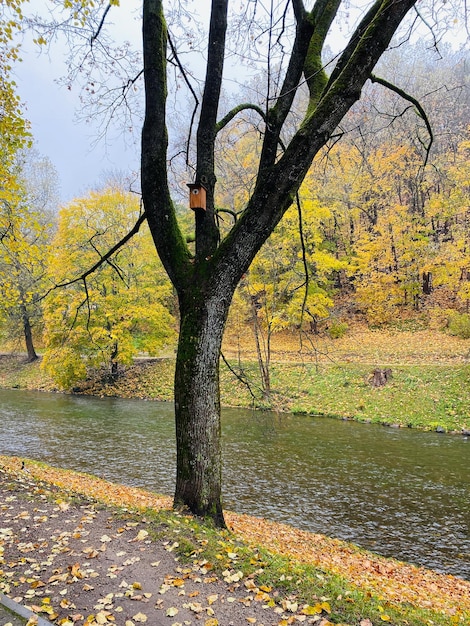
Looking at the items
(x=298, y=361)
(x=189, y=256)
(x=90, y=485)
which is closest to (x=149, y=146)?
(x=189, y=256)

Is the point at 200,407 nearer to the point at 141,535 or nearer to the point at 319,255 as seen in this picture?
the point at 141,535

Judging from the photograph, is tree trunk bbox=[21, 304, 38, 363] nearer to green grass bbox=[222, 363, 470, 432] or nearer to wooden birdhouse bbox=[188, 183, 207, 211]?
green grass bbox=[222, 363, 470, 432]

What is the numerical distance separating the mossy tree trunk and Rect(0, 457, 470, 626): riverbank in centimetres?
85

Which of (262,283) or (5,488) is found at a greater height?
(262,283)

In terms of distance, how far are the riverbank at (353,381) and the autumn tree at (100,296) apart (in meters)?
1.97

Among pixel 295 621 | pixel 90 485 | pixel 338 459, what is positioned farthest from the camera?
pixel 338 459

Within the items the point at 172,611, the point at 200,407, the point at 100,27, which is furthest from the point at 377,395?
the point at 100,27

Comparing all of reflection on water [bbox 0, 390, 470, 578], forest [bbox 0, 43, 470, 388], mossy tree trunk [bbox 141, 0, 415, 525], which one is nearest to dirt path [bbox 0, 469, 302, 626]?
mossy tree trunk [bbox 141, 0, 415, 525]

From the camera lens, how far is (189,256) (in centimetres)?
509

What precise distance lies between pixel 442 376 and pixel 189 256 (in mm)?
12879

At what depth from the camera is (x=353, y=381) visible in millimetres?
15969

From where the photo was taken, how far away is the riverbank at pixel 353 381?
1344 centimetres

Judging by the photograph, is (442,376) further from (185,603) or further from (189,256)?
(185,603)

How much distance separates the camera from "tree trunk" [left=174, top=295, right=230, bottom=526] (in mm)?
4680
